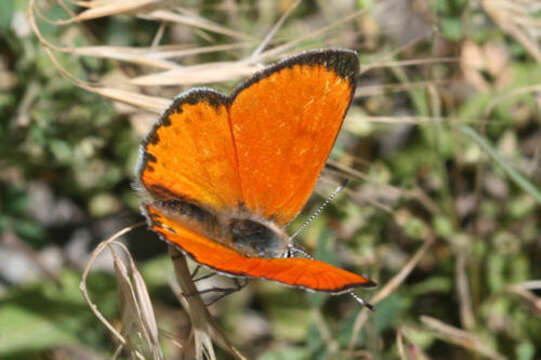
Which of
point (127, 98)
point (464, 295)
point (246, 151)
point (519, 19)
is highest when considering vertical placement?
point (519, 19)

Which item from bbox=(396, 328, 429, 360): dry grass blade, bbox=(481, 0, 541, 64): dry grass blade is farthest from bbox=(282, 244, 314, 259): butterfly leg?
bbox=(481, 0, 541, 64): dry grass blade

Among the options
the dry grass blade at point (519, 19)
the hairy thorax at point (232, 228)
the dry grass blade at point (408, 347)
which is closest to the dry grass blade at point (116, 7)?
the hairy thorax at point (232, 228)

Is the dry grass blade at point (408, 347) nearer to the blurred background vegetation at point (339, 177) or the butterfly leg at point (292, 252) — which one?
the blurred background vegetation at point (339, 177)

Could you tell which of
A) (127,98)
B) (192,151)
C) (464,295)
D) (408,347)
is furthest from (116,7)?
(464,295)

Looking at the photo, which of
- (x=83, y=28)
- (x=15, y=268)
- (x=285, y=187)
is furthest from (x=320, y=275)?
(x=15, y=268)

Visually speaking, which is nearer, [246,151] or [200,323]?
[200,323]

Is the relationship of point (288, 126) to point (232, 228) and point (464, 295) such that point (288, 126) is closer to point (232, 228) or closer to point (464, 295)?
point (232, 228)

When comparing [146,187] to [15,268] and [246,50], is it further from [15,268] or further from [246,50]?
[15,268]
